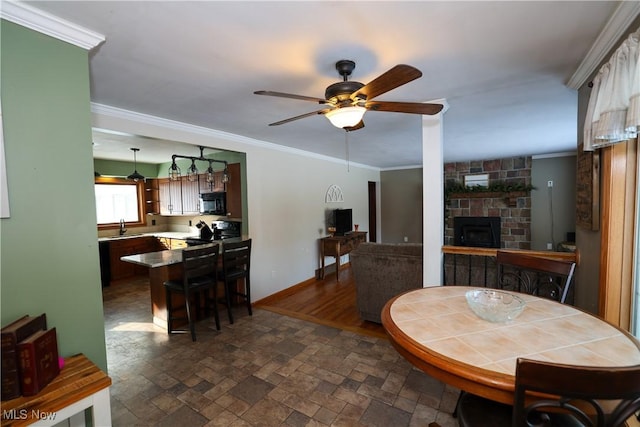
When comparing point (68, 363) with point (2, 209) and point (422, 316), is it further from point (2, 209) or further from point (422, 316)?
point (422, 316)

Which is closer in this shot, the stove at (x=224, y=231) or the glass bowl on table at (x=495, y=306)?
the glass bowl on table at (x=495, y=306)

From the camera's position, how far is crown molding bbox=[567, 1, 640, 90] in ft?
4.32

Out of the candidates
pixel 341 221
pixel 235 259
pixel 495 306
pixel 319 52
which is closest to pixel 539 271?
pixel 495 306

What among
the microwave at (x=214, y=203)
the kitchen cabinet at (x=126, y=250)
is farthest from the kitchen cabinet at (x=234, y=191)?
the kitchen cabinet at (x=126, y=250)

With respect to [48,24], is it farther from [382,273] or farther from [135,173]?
[135,173]

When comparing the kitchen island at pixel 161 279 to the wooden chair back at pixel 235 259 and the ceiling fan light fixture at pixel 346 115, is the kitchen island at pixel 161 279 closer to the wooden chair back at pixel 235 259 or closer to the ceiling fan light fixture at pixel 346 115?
the wooden chair back at pixel 235 259

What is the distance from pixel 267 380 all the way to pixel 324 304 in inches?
73.3

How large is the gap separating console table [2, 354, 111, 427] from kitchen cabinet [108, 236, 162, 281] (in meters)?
4.64

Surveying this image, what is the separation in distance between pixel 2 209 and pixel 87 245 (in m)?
0.38

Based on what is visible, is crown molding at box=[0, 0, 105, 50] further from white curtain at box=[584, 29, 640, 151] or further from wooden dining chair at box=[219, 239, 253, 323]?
white curtain at box=[584, 29, 640, 151]

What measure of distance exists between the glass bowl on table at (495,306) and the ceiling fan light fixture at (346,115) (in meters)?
1.25

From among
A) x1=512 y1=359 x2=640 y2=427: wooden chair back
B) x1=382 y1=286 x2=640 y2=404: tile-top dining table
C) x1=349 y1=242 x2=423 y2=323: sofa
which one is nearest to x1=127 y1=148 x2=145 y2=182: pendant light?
x1=349 y1=242 x2=423 y2=323: sofa

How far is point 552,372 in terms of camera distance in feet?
2.68

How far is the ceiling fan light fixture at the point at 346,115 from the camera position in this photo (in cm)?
171
